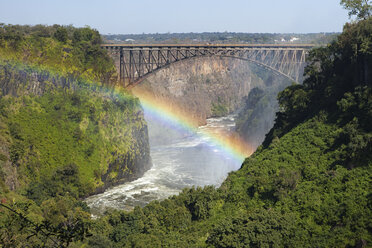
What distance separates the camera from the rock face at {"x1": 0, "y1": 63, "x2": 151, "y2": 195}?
4753 cm

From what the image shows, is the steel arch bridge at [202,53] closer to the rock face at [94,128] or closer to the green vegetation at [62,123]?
the green vegetation at [62,123]

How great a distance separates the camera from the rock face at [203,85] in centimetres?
8950

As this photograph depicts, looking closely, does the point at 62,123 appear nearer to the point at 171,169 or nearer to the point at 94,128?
the point at 94,128

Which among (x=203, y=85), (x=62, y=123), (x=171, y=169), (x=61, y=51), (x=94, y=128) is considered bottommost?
(x=171, y=169)

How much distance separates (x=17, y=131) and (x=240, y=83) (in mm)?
77890

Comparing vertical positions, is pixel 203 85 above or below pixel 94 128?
below

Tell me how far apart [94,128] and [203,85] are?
52.3 metres

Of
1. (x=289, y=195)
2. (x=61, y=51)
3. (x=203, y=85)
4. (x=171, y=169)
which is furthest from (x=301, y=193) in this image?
(x=203, y=85)

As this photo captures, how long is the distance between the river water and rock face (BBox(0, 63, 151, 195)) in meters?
1.57

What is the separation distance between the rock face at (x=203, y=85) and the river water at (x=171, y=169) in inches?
315

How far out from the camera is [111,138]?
54594 millimetres

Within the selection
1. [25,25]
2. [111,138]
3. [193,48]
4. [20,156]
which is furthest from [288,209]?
[25,25]

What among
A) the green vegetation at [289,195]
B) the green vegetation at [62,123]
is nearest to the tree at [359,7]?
Answer: the green vegetation at [289,195]

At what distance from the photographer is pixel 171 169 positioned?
57.7 metres
